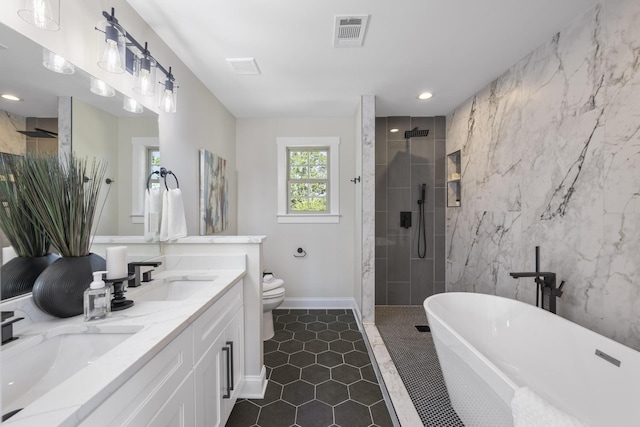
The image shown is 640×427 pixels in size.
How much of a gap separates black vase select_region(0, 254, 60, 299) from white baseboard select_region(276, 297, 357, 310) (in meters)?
2.50

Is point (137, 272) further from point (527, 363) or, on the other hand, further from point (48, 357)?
point (527, 363)

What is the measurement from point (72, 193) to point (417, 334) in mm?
2736

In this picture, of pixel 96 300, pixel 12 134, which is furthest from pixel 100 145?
pixel 96 300

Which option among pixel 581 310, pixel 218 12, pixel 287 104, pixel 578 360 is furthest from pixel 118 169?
pixel 581 310

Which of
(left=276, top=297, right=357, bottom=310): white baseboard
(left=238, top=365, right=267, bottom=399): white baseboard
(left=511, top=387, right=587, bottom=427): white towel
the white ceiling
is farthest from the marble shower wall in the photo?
(left=238, top=365, right=267, bottom=399): white baseboard

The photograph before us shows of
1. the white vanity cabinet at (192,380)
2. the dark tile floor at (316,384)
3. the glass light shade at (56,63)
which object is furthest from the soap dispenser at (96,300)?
the dark tile floor at (316,384)

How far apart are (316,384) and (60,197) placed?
188cm

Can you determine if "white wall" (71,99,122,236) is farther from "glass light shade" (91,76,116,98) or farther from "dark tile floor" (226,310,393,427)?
"dark tile floor" (226,310,393,427)

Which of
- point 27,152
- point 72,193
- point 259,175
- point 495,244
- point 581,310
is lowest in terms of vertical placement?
point 581,310

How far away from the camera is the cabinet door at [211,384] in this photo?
1.12m

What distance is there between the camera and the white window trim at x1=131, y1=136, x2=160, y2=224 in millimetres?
1469

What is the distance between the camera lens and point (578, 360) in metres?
1.30

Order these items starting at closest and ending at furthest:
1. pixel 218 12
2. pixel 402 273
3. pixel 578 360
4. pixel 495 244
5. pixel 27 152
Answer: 1. pixel 27 152
2. pixel 578 360
3. pixel 218 12
4. pixel 495 244
5. pixel 402 273

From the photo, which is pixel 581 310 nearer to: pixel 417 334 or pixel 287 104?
pixel 417 334
